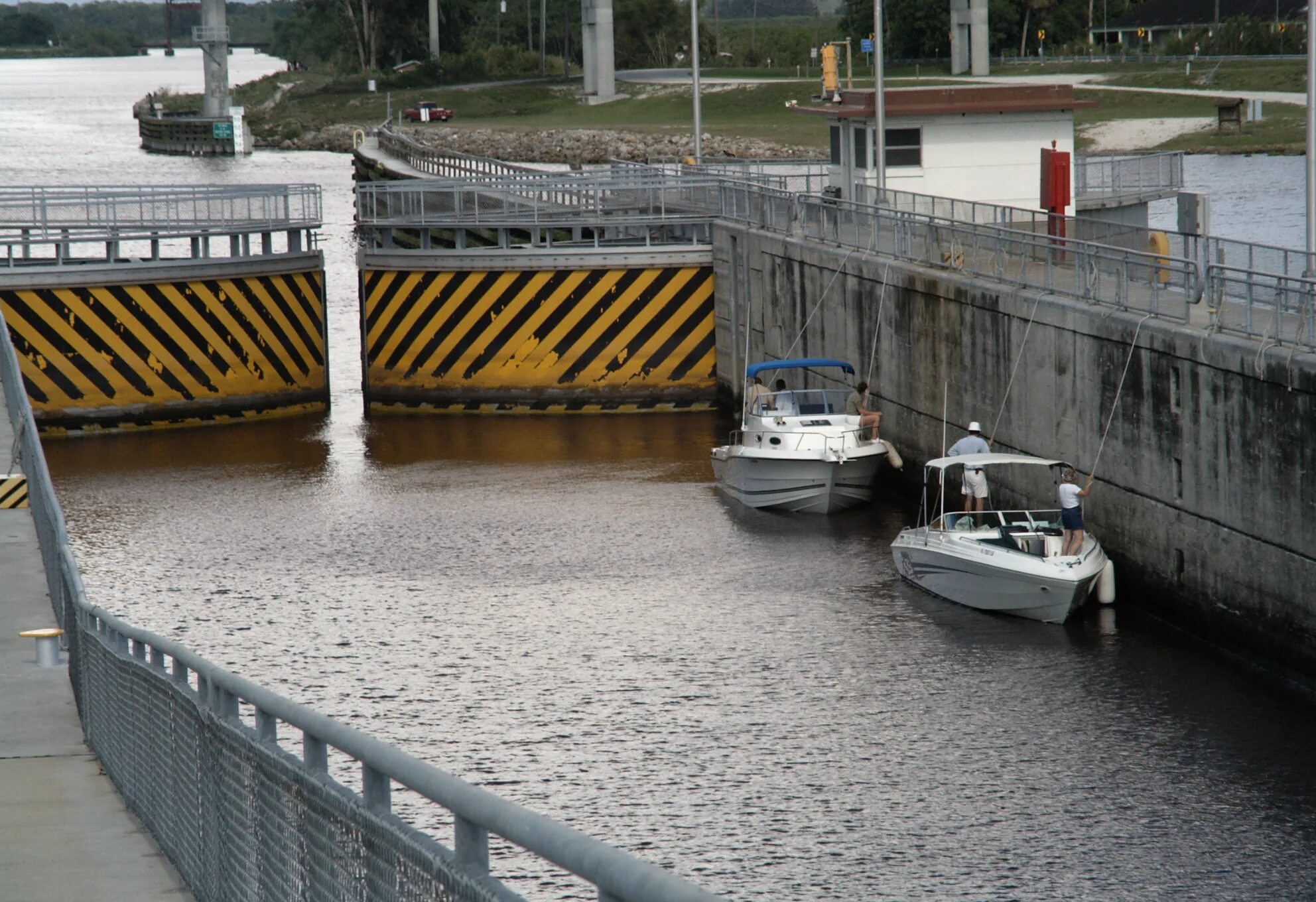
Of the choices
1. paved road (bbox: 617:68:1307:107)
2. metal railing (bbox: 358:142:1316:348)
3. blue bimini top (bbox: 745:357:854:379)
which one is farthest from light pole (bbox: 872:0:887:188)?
paved road (bbox: 617:68:1307:107)

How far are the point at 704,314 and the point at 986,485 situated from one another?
15.2 m

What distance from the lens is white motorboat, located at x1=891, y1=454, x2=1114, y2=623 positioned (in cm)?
2223

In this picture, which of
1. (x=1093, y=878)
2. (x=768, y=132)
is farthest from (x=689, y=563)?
(x=768, y=132)

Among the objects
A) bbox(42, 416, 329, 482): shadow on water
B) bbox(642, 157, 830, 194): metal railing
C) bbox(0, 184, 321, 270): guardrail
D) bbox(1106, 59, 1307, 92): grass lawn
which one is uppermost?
bbox(1106, 59, 1307, 92): grass lawn

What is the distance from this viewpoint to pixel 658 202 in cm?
4459

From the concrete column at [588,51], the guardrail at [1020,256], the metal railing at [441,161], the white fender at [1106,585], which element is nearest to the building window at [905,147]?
the guardrail at [1020,256]

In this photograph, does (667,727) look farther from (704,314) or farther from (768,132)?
(768,132)

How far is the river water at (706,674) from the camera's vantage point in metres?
15.5

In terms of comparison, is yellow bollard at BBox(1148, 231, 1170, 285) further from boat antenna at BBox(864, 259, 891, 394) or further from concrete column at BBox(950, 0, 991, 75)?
concrete column at BBox(950, 0, 991, 75)

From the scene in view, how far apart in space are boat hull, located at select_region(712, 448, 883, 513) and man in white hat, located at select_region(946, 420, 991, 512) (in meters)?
2.90

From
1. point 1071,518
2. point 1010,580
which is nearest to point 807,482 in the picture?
point 1010,580

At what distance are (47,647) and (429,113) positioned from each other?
109717mm

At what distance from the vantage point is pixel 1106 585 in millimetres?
22828

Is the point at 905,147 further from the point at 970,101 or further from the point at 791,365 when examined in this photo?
→ the point at 791,365
